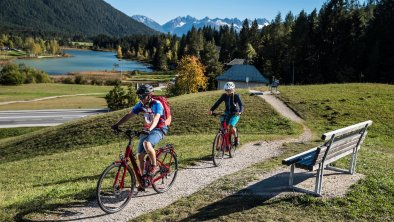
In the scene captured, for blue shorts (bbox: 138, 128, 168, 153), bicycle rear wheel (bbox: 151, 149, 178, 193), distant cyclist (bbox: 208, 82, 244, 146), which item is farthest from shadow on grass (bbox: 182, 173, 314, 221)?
distant cyclist (bbox: 208, 82, 244, 146)

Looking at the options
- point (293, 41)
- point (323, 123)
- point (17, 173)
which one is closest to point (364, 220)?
point (17, 173)

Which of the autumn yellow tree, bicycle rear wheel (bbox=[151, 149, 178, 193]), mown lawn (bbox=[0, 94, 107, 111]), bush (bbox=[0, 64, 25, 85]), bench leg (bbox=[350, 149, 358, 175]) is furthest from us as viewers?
bush (bbox=[0, 64, 25, 85])

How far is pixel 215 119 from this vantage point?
2700 cm

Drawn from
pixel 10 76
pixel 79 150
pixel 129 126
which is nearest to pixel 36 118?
pixel 129 126

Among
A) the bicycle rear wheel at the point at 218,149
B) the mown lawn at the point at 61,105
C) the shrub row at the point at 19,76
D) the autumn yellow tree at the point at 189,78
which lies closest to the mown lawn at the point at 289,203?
the bicycle rear wheel at the point at 218,149

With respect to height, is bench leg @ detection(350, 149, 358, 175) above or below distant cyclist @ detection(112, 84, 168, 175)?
below

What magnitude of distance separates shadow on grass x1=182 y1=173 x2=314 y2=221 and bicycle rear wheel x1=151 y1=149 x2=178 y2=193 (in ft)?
5.37

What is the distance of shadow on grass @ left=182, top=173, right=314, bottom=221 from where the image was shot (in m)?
8.34

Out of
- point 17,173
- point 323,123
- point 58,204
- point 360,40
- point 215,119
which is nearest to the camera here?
point 58,204

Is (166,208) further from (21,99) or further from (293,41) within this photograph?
(21,99)

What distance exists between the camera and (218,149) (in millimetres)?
13453

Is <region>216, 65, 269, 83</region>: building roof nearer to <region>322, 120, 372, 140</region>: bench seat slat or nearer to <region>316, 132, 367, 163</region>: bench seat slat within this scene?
<region>316, 132, 367, 163</region>: bench seat slat

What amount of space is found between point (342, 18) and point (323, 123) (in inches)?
1931

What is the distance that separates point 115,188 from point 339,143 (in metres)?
5.88
